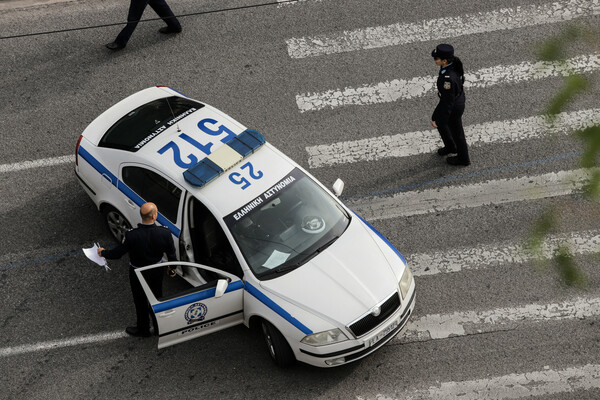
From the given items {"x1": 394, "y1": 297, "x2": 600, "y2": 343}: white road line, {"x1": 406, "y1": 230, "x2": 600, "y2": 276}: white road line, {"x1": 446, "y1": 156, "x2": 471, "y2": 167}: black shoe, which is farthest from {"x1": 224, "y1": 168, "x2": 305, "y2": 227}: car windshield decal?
{"x1": 446, "y1": 156, "x2": 471, "y2": 167}: black shoe

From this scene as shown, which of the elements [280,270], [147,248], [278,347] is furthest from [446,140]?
[147,248]

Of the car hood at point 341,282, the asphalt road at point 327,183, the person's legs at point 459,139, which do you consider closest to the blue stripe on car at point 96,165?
the asphalt road at point 327,183

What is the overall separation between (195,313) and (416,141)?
4176 millimetres

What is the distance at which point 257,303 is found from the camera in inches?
279

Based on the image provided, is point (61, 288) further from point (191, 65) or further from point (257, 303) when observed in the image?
point (191, 65)

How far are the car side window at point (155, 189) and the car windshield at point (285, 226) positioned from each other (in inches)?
27.5

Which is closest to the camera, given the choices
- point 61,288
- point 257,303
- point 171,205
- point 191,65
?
point 257,303

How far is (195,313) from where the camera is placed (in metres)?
7.03

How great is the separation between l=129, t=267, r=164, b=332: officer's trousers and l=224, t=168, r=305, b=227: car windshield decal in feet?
2.89

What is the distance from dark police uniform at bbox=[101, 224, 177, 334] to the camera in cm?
701

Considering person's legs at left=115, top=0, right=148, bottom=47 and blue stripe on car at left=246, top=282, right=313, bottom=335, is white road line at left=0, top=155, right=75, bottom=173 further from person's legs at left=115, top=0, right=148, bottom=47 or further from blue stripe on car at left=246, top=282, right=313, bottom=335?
blue stripe on car at left=246, top=282, right=313, bottom=335

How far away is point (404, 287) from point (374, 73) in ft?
13.9

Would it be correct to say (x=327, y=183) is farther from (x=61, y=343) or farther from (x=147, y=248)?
(x=61, y=343)

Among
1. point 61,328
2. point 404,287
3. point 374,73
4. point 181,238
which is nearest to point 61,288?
point 61,328
